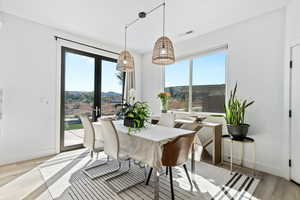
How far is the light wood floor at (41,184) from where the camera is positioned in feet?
6.12

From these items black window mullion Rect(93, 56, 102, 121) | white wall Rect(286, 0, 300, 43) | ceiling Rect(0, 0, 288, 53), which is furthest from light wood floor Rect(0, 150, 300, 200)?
ceiling Rect(0, 0, 288, 53)

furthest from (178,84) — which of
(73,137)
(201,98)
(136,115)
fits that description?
(73,137)

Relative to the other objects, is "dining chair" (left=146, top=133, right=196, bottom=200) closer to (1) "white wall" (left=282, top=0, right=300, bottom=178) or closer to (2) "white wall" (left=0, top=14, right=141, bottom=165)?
(1) "white wall" (left=282, top=0, right=300, bottom=178)

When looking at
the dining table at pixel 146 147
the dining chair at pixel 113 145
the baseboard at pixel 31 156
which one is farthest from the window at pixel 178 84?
the baseboard at pixel 31 156

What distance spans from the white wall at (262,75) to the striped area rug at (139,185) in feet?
2.15

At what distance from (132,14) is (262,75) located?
2574 mm

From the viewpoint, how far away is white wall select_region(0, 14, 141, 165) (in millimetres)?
2709

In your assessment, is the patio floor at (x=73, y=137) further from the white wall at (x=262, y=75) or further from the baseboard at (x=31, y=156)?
the white wall at (x=262, y=75)

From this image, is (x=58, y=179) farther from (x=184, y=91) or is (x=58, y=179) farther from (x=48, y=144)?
(x=184, y=91)

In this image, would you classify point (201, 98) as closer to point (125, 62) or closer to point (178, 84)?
point (178, 84)

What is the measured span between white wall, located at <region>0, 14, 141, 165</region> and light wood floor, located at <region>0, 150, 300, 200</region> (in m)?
0.46

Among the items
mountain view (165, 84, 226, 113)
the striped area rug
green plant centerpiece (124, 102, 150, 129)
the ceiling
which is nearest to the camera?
the striped area rug

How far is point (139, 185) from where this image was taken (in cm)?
208

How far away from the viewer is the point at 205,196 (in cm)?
184
